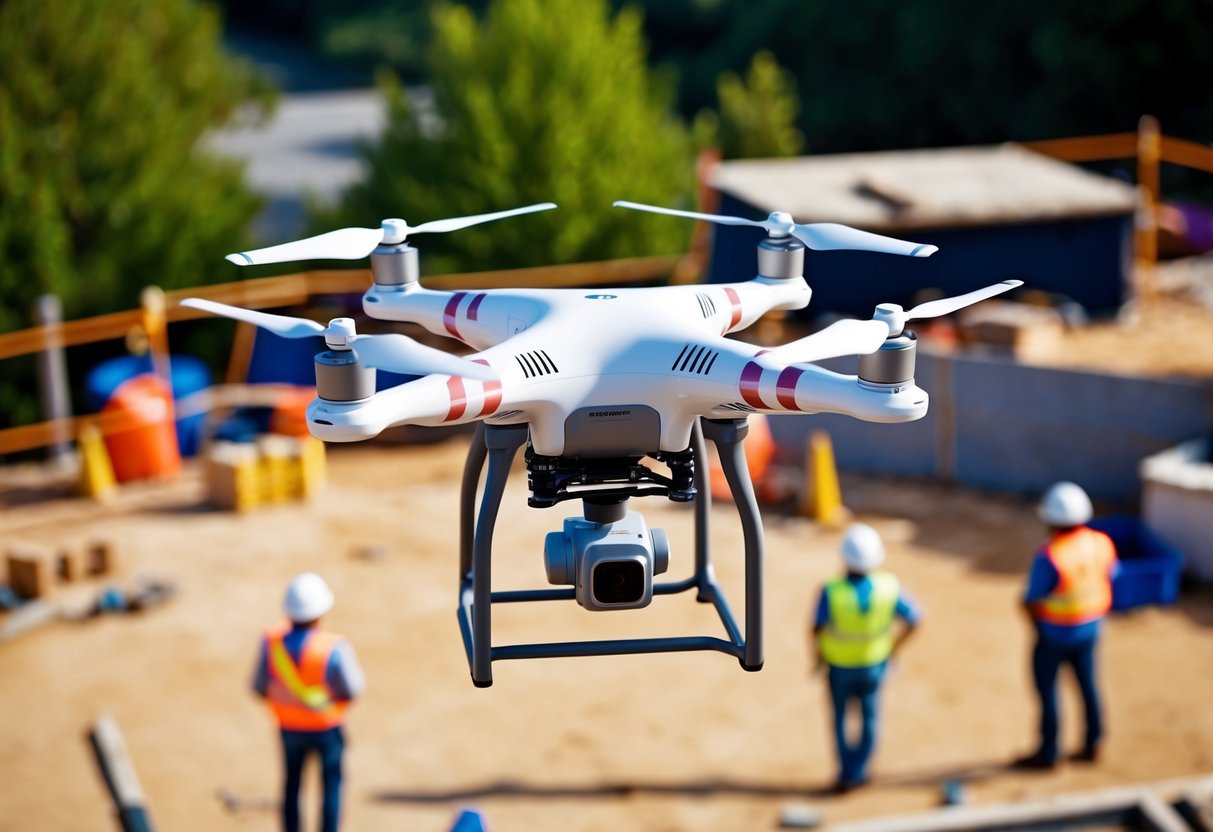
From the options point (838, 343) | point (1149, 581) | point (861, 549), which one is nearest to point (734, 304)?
point (838, 343)

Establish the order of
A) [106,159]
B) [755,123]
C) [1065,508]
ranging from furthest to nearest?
[755,123], [106,159], [1065,508]

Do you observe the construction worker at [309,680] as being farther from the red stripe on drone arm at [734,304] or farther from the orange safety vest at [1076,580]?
the red stripe on drone arm at [734,304]

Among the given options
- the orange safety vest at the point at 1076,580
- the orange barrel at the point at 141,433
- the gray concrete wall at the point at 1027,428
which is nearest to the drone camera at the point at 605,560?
the orange safety vest at the point at 1076,580

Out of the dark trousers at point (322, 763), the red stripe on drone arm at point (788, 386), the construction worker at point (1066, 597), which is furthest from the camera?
the construction worker at point (1066, 597)

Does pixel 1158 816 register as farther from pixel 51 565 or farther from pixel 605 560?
pixel 51 565

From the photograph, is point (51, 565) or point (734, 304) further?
point (51, 565)

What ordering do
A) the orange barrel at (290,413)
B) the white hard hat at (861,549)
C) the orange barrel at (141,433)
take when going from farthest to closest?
1. the orange barrel at (290,413)
2. the orange barrel at (141,433)
3. the white hard hat at (861,549)

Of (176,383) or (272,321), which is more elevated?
(272,321)
